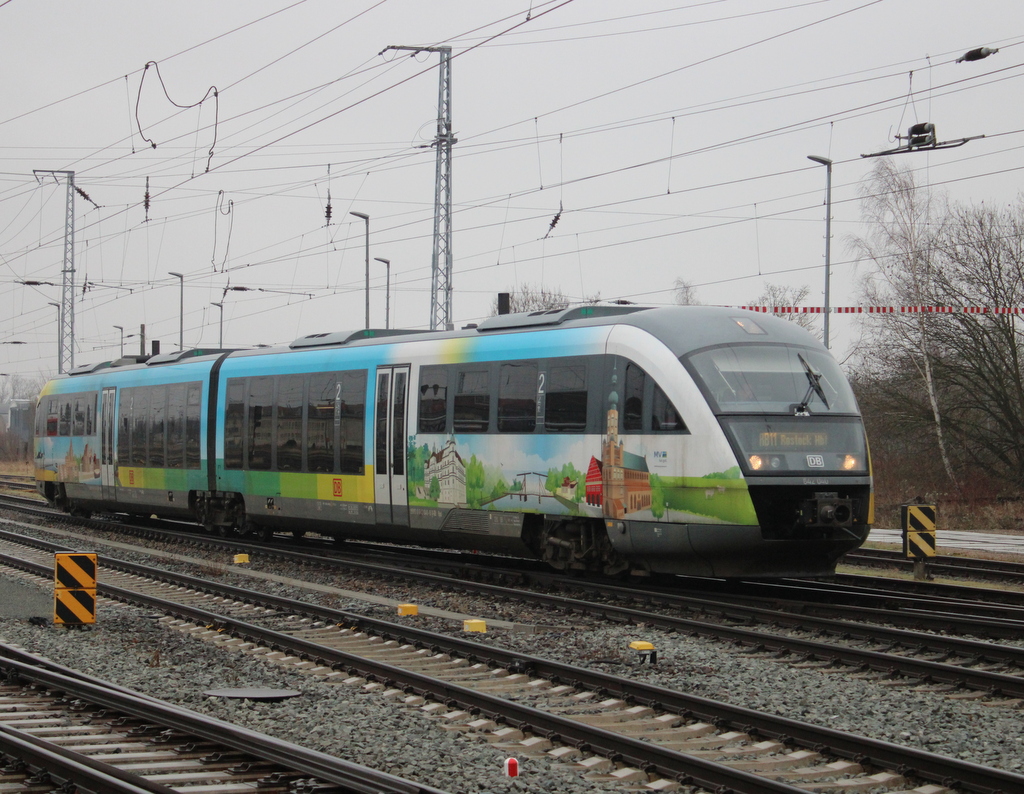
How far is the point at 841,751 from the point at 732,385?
19.9ft

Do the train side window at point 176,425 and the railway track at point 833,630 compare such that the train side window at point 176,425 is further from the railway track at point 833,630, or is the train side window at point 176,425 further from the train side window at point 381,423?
the railway track at point 833,630

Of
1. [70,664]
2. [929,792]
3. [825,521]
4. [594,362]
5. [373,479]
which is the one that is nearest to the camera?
[929,792]

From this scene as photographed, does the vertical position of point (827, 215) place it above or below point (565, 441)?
above

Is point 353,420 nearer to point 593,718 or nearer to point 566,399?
point 566,399

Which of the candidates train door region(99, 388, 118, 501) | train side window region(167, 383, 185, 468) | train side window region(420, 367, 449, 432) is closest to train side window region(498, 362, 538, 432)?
train side window region(420, 367, 449, 432)

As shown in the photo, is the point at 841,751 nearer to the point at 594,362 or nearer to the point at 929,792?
the point at 929,792

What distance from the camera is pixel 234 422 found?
66.9 ft

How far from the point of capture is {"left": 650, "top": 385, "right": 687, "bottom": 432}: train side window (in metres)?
12.5

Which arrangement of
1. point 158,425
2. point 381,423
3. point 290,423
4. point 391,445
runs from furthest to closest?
point 158,425 → point 290,423 → point 381,423 → point 391,445

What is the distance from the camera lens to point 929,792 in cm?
615

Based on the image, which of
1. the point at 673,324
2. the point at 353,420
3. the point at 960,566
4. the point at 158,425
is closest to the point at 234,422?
the point at 158,425

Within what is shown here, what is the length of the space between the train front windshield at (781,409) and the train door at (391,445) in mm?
5361

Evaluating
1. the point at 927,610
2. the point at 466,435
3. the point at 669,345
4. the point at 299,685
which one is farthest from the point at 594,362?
the point at 299,685

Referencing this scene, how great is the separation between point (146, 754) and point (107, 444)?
756 inches
